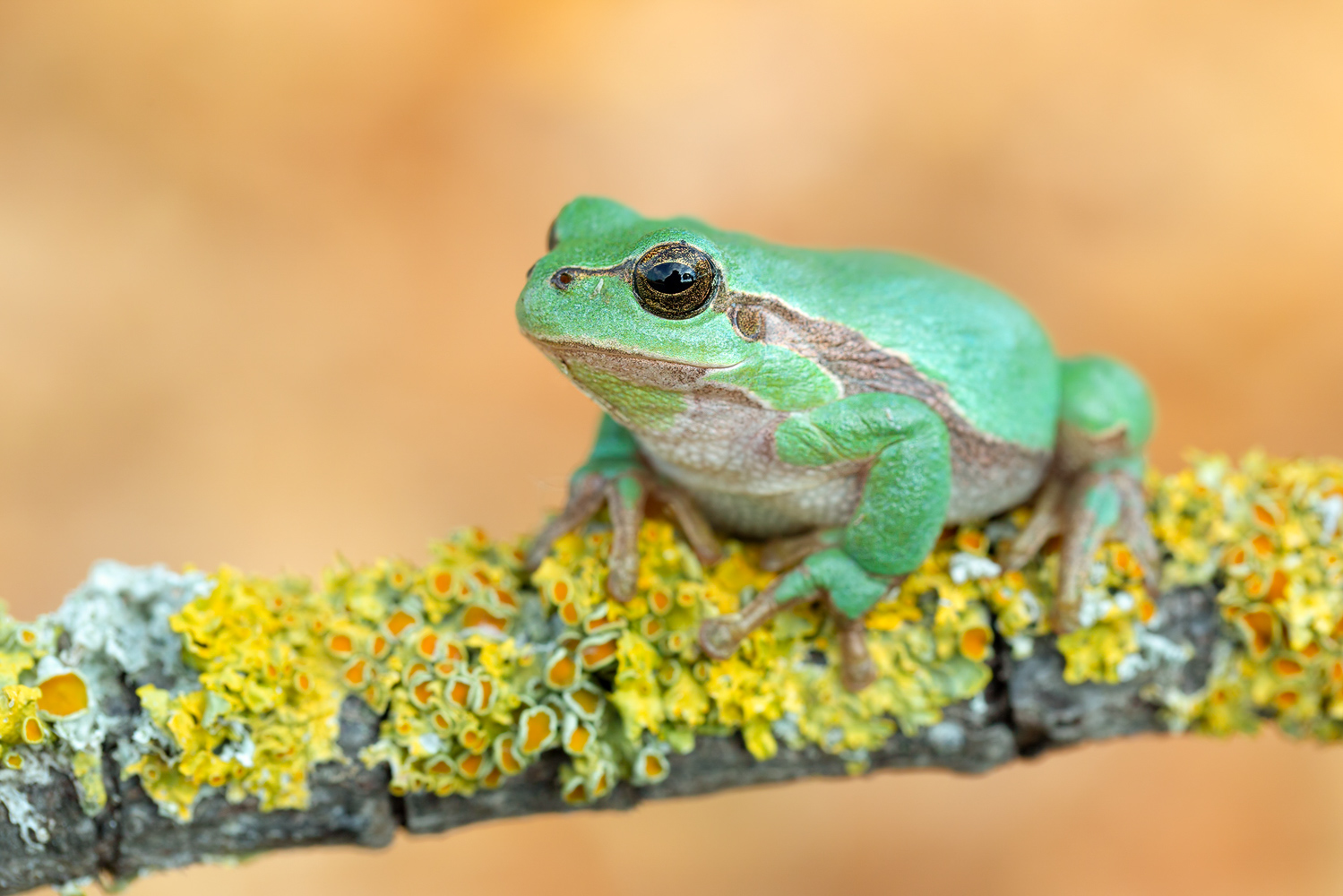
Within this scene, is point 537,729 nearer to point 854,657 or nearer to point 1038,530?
point 854,657

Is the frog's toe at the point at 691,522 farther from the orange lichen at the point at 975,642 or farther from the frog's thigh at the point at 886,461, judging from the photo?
the orange lichen at the point at 975,642

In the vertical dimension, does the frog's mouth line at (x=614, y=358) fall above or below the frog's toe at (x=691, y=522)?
above

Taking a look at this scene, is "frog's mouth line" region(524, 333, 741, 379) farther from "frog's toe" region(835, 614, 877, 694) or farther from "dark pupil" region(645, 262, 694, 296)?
"frog's toe" region(835, 614, 877, 694)

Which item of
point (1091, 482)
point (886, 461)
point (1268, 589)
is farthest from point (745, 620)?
point (1268, 589)

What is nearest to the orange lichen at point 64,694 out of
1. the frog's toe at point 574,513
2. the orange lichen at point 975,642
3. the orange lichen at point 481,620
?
the orange lichen at point 481,620

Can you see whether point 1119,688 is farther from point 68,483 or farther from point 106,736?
point 68,483

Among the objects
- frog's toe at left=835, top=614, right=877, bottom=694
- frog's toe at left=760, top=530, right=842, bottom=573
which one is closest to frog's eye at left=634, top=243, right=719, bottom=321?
frog's toe at left=760, top=530, right=842, bottom=573

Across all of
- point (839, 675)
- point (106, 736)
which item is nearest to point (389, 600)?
point (106, 736)
